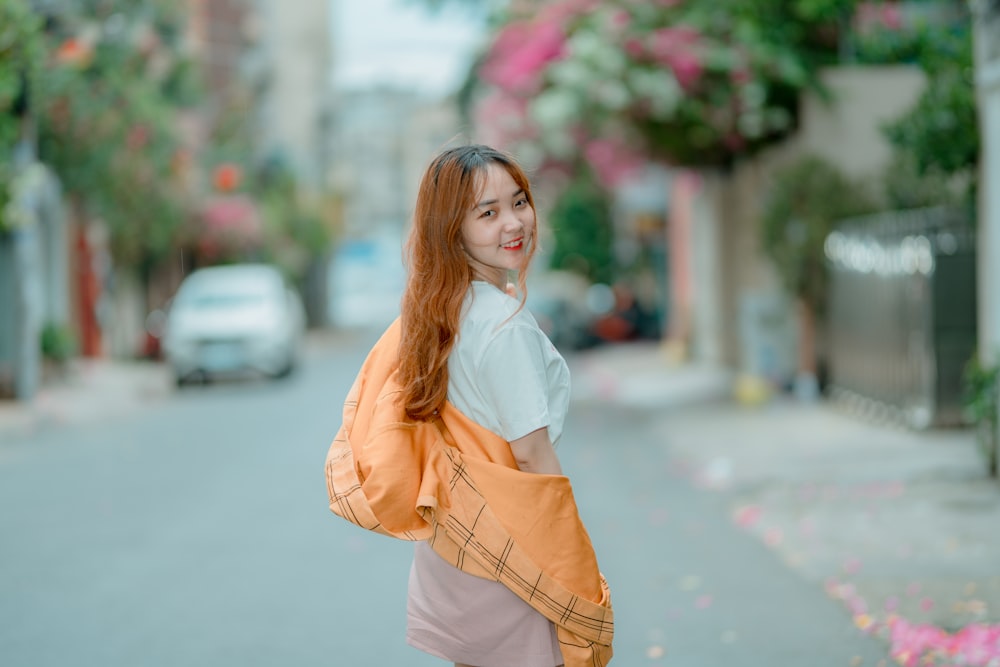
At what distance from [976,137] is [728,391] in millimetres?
8449

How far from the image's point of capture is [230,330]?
2127 cm

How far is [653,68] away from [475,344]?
1211 centimetres

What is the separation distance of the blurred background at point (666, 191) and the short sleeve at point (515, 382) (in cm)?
51

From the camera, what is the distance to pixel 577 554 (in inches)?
115

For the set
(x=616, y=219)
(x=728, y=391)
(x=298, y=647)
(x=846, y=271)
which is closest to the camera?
(x=298, y=647)

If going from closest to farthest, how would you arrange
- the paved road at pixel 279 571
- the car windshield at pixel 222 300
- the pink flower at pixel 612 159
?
the paved road at pixel 279 571 → the pink flower at pixel 612 159 → the car windshield at pixel 222 300

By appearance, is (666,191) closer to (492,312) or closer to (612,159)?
(612,159)

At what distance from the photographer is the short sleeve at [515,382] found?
282 cm

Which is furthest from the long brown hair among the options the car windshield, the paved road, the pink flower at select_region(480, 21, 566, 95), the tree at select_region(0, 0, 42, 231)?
the car windshield

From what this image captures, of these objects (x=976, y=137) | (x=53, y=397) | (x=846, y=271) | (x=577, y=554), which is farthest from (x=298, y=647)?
(x=53, y=397)

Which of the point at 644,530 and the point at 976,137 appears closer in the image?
the point at 644,530

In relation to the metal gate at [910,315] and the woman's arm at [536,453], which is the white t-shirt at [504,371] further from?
the metal gate at [910,315]

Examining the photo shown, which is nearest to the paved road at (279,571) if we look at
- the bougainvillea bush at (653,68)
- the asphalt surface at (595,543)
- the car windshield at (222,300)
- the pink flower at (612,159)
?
the asphalt surface at (595,543)

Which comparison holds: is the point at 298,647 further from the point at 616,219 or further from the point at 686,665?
the point at 616,219
